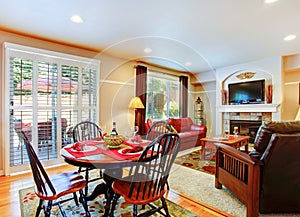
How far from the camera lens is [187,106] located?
23.3ft

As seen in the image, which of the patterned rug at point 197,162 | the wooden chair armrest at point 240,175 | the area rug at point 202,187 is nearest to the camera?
the wooden chair armrest at point 240,175

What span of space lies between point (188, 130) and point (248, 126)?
1.91m

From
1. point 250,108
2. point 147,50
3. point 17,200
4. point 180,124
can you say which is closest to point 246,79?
point 250,108

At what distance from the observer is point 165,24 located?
118 inches

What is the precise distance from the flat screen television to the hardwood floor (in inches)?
170

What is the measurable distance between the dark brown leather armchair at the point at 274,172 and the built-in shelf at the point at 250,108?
11.6 feet

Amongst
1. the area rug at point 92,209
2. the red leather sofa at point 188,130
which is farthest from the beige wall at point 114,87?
the area rug at point 92,209

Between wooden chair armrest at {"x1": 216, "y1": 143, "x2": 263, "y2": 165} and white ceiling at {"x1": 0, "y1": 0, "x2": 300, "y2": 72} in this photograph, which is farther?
white ceiling at {"x1": 0, "y1": 0, "x2": 300, "y2": 72}

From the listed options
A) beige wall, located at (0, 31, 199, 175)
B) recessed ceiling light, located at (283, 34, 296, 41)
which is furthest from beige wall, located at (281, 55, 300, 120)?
beige wall, located at (0, 31, 199, 175)

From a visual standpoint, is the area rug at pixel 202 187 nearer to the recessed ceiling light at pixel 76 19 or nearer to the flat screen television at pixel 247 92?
the flat screen television at pixel 247 92

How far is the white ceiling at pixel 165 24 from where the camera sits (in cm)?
246

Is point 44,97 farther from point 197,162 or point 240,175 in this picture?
point 240,175

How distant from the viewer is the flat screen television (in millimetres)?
5387

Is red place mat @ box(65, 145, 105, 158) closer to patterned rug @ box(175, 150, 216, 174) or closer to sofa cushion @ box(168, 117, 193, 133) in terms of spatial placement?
patterned rug @ box(175, 150, 216, 174)
